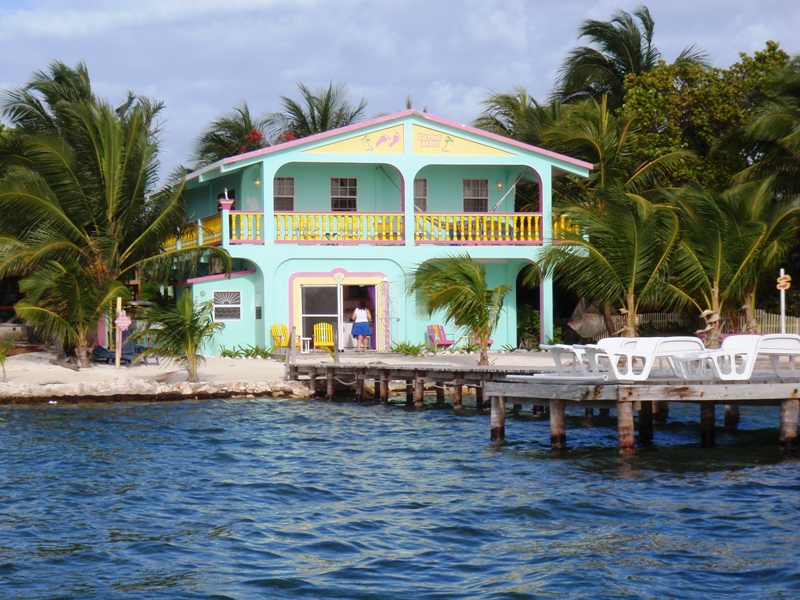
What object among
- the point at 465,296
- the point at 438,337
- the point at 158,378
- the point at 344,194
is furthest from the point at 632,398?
the point at 344,194

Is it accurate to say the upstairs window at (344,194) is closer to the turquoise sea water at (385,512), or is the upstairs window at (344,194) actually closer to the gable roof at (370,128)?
the gable roof at (370,128)

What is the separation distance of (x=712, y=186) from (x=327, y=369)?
48.9ft

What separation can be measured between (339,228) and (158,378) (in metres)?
7.81

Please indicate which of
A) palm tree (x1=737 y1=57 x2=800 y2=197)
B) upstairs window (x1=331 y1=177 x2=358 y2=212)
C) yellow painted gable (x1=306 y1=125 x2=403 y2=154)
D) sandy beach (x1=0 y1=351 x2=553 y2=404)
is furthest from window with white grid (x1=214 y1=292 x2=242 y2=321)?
palm tree (x1=737 y1=57 x2=800 y2=197)

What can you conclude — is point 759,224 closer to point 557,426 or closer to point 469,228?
point 469,228

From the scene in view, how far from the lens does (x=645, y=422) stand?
19.3 metres

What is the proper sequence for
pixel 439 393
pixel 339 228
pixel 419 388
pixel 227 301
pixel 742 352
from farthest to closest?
pixel 227 301 < pixel 339 228 < pixel 439 393 < pixel 419 388 < pixel 742 352

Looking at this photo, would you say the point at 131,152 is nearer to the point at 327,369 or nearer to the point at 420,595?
the point at 327,369

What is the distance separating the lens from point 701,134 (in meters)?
34.1

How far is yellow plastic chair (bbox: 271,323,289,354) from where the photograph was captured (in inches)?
1174

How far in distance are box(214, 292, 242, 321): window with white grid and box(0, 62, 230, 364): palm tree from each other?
152cm

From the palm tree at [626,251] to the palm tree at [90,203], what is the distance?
940cm

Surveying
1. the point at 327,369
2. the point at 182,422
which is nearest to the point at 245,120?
the point at 327,369

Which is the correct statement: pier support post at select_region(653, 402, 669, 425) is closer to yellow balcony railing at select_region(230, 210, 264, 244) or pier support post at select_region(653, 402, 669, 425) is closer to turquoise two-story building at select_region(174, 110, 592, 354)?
turquoise two-story building at select_region(174, 110, 592, 354)
